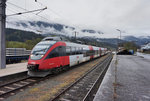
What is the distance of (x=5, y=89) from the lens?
733 centimetres

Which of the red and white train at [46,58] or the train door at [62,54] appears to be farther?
the train door at [62,54]

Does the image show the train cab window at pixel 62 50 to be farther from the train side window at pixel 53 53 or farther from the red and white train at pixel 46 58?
the train side window at pixel 53 53

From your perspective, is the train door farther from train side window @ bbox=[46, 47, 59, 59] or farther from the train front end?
the train front end

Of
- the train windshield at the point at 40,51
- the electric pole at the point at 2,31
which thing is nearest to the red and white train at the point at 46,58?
the train windshield at the point at 40,51

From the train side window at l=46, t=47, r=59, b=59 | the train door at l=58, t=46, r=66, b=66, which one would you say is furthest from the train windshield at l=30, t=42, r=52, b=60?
the train door at l=58, t=46, r=66, b=66

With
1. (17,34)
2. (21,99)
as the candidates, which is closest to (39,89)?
(21,99)

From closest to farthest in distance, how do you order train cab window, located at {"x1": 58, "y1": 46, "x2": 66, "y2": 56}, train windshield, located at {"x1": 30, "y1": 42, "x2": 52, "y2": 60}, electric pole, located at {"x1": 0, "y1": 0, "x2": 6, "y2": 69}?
train windshield, located at {"x1": 30, "y1": 42, "x2": 52, "y2": 60}
train cab window, located at {"x1": 58, "y1": 46, "x2": 66, "y2": 56}
electric pole, located at {"x1": 0, "y1": 0, "x2": 6, "y2": 69}

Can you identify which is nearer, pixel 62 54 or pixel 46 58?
pixel 46 58

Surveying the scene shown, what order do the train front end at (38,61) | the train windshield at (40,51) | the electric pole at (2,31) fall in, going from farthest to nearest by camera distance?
1. the electric pole at (2,31)
2. the train windshield at (40,51)
3. the train front end at (38,61)

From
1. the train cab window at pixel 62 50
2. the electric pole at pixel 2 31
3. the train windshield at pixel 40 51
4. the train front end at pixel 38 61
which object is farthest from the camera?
the electric pole at pixel 2 31

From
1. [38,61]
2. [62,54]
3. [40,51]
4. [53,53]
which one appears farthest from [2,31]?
[62,54]

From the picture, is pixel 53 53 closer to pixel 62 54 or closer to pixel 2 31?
pixel 62 54

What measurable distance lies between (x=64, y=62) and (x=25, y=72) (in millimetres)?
4071

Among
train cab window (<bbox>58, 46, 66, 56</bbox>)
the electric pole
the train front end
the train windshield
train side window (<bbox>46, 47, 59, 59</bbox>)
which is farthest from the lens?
the electric pole
